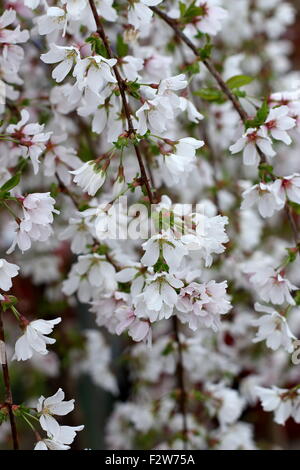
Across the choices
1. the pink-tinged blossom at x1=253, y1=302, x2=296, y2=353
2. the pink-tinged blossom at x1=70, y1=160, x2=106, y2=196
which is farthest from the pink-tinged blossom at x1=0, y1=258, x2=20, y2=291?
the pink-tinged blossom at x1=253, y1=302, x2=296, y2=353

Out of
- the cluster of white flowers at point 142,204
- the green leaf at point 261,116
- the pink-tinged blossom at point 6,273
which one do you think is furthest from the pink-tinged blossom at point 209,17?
the pink-tinged blossom at point 6,273

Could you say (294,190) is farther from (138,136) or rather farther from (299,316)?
(299,316)

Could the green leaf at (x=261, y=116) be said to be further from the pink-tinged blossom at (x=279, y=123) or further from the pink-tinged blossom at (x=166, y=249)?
the pink-tinged blossom at (x=166, y=249)

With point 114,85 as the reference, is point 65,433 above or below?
below

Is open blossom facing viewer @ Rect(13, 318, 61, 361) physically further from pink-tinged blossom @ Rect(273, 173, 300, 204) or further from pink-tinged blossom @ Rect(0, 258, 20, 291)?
pink-tinged blossom @ Rect(273, 173, 300, 204)

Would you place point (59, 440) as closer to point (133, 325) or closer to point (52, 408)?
point (52, 408)

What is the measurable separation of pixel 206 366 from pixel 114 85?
102 cm

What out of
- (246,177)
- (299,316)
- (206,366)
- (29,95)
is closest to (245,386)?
(206,366)

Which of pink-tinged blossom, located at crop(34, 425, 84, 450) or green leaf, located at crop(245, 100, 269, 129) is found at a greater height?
green leaf, located at crop(245, 100, 269, 129)

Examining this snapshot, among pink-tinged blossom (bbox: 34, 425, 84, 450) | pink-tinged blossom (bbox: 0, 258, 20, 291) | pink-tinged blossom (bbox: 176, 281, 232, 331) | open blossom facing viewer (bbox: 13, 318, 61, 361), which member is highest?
pink-tinged blossom (bbox: 0, 258, 20, 291)

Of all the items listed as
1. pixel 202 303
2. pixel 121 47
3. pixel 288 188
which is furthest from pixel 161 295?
pixel 121 47

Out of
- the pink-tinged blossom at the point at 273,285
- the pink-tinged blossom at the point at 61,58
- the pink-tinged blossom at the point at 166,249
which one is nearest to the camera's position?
the pink-tinged blossom at the point at 166,249

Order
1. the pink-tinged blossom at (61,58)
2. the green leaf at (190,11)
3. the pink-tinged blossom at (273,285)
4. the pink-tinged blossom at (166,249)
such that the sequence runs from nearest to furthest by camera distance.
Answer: the pink-tinged blossom at (166,249) → the pink-tinged blossom at (61,58) → the pink-tinged blossom at (273,285) → the green leaf at (190,11)

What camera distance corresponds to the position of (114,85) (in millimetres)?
1079
